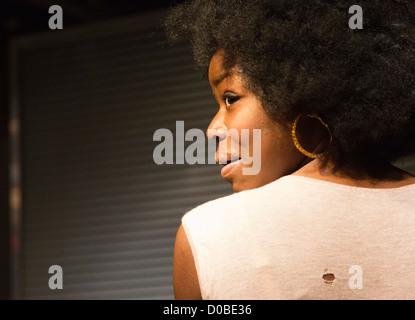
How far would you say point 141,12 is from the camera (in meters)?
4.10

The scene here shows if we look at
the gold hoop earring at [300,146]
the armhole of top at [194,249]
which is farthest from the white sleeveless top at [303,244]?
the gold hoop earring at [300,146]

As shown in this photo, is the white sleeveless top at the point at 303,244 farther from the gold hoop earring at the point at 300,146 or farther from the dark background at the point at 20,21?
the dark background at the point at 20,21

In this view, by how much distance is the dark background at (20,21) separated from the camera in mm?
4145

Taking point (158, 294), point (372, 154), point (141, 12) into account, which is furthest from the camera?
point (141, 12)

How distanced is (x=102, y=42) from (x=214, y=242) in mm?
3418

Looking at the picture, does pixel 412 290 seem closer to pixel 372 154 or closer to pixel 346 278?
pixel 346 278

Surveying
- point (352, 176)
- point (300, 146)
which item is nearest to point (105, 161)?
point (300, 146)

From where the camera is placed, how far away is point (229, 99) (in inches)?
55.5

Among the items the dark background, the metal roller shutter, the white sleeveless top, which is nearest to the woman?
the white sleeveless top

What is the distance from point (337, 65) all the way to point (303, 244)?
0.43 m

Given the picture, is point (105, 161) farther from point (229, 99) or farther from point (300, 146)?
point (300, 146)

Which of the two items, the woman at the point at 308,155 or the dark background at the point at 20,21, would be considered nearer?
the woman at the point at 308,155

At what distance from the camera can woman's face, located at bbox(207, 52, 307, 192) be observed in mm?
1337

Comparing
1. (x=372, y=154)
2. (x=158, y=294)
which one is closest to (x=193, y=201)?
(x=158, y=294)
